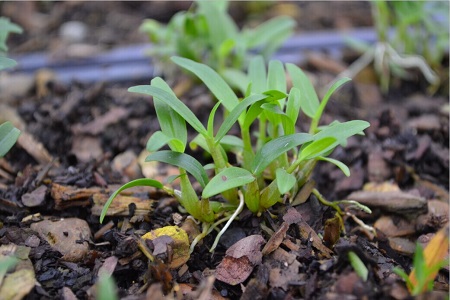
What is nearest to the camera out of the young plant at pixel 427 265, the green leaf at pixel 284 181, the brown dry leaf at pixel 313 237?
the young plant at pixel 427 265

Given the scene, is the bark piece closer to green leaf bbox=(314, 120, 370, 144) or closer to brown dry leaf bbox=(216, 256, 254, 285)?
brown dry leaf bbox=(216, 256, 254, 285)

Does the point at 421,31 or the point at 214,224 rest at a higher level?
the point at 421,31

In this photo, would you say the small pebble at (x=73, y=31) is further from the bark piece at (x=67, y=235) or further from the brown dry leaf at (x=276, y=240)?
the brown dry leaf at (x=276, y=240)

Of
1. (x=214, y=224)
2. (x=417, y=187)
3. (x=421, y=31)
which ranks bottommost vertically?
(x=417, y=187)

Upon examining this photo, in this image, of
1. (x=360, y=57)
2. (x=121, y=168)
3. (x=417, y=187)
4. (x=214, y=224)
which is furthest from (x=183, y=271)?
(x=360, y=57)

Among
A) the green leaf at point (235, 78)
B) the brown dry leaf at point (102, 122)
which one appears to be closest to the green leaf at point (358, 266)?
the green leaf at point (235, 78)

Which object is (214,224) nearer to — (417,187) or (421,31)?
(417,187)

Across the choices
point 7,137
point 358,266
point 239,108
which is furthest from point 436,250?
point 7,137
